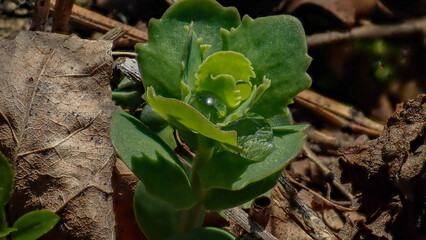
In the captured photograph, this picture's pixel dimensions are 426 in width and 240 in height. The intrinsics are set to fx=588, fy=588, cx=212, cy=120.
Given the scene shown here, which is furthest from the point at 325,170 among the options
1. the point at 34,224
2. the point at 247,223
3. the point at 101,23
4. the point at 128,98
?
the point at 34,224

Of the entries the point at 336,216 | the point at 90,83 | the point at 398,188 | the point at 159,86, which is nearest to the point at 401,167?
the point at 398,188

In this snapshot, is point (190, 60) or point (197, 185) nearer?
point (190, 60)

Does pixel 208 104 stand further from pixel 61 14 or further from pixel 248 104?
pixel 61 14

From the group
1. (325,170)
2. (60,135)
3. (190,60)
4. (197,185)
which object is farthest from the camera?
(325,170)

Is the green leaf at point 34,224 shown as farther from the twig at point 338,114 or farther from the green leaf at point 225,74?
the twig at point 338,114

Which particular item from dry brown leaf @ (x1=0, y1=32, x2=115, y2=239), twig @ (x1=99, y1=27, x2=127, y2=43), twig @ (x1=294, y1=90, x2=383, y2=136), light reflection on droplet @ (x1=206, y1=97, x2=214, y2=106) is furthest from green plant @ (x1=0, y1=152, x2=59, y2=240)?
twig @ (x1=294, y1=90, x2=383, y2=136)

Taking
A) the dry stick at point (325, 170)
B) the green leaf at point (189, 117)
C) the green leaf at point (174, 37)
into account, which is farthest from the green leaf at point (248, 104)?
the dry stick at point (325, 170)
